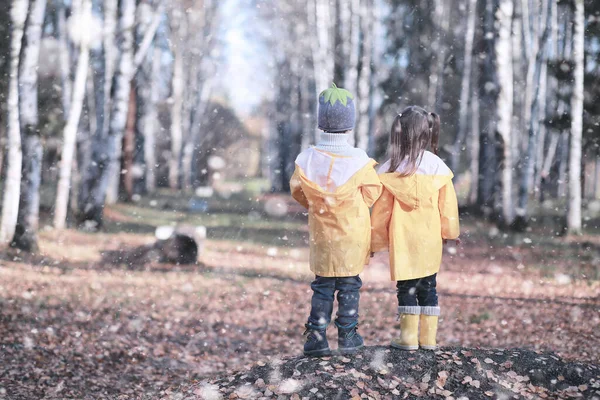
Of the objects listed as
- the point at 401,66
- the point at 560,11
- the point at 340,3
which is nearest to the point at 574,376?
the point at 340,3

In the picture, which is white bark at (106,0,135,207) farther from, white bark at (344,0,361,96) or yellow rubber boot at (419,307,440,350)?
yellow rubber boot at (419,307,440,350)

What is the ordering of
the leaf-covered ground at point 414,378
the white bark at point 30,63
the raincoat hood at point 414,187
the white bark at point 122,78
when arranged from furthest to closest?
the white bark at point 122,78 < the white bark at point 30,63 < the raincoat hood at point 414,187 < the leaf-covered ground at point 414,378

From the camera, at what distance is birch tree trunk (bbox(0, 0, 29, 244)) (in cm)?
1016

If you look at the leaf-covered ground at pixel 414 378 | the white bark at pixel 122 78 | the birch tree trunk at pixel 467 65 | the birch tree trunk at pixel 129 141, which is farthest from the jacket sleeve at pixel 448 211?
the birch tree trunk at pixel 129 141

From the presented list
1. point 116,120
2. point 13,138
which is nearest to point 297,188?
point 13,138

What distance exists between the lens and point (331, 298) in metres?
4.79

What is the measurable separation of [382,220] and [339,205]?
391mm

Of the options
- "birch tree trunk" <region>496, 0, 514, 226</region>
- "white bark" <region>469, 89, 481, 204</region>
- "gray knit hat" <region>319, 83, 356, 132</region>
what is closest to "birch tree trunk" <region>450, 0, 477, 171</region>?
"white bark" <region>469, 89, 481, 204</region>

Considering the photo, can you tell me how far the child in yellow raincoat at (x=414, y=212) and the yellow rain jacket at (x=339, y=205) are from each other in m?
0.16

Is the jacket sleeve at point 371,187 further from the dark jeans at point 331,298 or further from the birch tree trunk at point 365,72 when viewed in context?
the birch tree trunk at point 365,72

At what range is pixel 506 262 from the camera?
11453 mm

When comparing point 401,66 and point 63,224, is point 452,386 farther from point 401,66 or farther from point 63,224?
point 401,66

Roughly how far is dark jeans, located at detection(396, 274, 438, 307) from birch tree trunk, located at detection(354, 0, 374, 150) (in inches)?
524

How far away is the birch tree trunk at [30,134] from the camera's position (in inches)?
397
